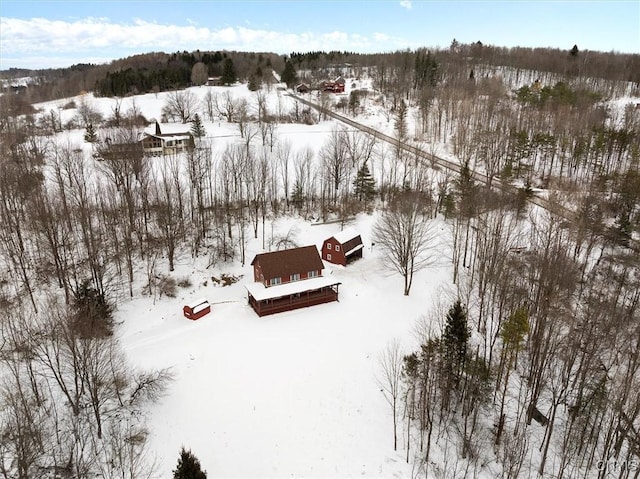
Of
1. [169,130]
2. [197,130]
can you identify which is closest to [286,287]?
[197,130]

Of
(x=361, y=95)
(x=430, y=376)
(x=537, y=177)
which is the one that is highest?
(x=361, y=95)

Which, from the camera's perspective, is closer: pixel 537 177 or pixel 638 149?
pixel 638 149

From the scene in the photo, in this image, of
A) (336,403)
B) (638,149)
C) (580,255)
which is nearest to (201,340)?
(336,403)

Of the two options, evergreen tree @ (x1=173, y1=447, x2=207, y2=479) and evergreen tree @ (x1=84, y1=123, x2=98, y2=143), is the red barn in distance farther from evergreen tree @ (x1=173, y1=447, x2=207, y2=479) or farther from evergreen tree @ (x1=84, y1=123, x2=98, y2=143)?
evergreen tree @ (x1=84, y1=123, x2=98, y2=143)

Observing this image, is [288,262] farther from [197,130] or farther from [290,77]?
[290,77]

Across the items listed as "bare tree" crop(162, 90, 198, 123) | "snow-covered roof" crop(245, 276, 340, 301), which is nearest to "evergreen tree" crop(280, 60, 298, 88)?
"bare tree" crop(162, 90, 198, 123)

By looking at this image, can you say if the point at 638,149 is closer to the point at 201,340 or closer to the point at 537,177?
the point at 537,177

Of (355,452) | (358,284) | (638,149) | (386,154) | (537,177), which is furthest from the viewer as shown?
(386,154)
